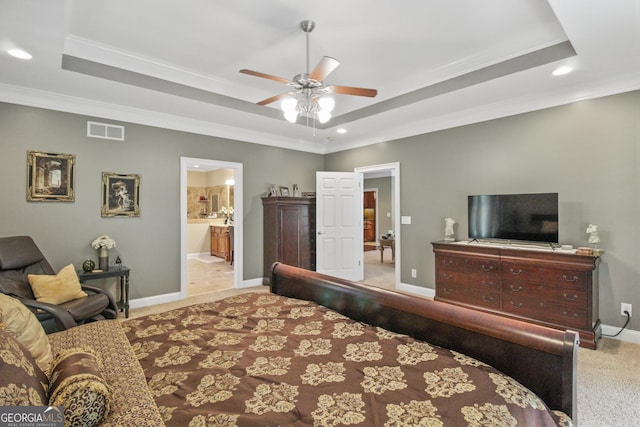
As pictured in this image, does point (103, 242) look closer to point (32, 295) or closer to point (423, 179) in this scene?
point (32, 295)

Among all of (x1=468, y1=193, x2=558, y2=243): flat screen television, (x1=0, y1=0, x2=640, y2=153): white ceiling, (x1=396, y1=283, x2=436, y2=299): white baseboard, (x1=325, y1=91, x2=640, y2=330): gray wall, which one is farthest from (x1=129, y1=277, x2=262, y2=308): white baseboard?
(x1=468, y1=193, x2=558, y2=243): flat screen television

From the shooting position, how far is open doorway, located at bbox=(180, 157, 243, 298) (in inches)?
189

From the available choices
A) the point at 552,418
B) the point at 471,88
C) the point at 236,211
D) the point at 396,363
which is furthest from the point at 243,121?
the point at 552,418

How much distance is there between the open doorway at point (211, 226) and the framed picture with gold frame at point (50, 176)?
4.18ft

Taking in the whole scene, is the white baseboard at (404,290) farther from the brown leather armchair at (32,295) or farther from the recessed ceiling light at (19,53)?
the recessed ceiling light at (19,53)


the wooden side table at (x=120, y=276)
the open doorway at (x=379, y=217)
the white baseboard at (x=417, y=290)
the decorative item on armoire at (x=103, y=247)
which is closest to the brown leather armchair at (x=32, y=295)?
the wooden side table at (x=120, y=276)

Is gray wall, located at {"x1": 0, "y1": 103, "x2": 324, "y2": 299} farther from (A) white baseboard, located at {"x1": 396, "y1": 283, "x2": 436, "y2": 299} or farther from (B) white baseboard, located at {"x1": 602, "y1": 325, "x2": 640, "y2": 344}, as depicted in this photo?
(B) white baseboard, located at {"x1": 602, "y1": 325, "x2": 640, "y2": 344}

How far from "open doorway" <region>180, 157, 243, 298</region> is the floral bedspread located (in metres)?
3.26

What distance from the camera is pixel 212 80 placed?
3.76 m

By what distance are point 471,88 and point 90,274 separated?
472 cm

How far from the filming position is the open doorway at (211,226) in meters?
4.79

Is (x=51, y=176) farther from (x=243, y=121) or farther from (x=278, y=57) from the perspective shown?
(x=278, y=57)

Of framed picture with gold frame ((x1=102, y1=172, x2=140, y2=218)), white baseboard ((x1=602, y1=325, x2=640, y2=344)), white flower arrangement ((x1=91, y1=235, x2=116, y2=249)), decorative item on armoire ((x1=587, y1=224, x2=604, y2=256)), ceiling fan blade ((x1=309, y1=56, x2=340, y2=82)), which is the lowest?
white baseboard ((x1=602, y1=325, x2=640, y2=344))

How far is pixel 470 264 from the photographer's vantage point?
372 centimetres
